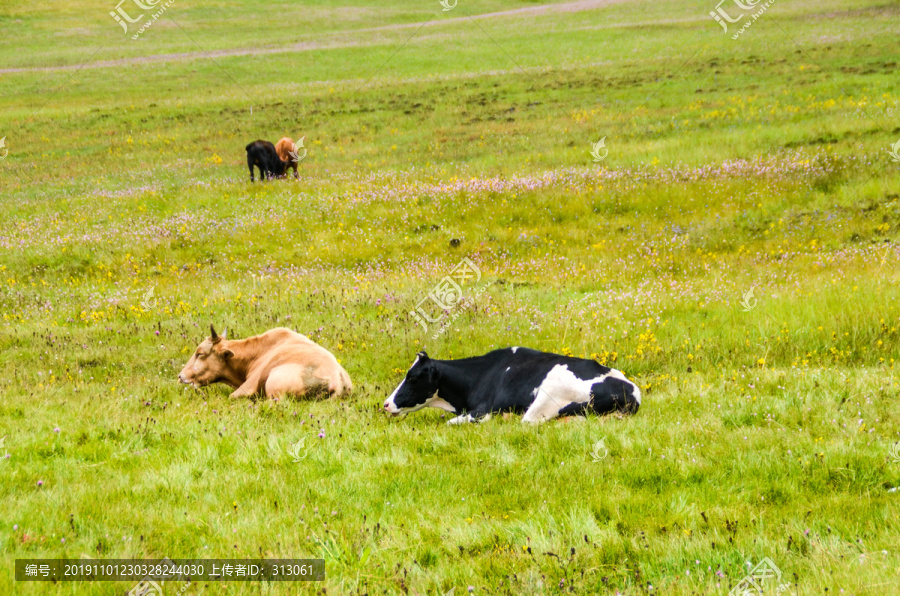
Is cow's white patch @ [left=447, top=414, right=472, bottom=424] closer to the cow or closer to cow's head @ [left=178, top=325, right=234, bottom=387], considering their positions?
cow's head @ [left=178, top=325, right=234, bottom=387]

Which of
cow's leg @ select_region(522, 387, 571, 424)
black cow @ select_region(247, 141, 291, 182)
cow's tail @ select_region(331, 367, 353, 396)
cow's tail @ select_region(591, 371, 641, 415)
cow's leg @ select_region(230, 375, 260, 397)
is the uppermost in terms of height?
black cow @ select_region(247, 141, 291, 182)

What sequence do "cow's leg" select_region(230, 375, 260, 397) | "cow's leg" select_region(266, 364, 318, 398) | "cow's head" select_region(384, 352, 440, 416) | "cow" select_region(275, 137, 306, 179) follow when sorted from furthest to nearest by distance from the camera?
"cow" select_region(275, 137, 306, 179) → "cow's leg" select_region(230, 375, 260, 397) → "cow's leg" select_region(266, 364, 318, 398) → "cow's head" select_region(384, 352, 440, 416)

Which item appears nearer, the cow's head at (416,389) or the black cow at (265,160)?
the cow's head at (416,389)

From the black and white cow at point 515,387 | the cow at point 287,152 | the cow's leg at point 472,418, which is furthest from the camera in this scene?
the cow at point 287,152

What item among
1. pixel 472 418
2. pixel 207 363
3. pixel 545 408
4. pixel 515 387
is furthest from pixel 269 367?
pixel 545 408

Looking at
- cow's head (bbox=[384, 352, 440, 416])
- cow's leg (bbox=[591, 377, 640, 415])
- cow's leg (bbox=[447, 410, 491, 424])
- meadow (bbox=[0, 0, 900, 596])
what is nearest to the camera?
meadow (bbox=[0, 0, 900, 596])

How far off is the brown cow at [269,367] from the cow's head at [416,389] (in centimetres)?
102

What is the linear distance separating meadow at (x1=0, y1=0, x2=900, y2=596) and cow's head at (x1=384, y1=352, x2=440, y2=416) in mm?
194

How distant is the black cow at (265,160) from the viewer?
82.0 ft

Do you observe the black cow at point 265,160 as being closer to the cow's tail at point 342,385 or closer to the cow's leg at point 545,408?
the cow's tail at point 342,385

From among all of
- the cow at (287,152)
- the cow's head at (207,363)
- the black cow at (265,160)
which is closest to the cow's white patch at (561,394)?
the cow's head at (207,363)

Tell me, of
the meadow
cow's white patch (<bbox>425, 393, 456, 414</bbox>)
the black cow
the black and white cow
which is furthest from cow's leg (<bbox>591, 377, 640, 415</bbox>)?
the black cow

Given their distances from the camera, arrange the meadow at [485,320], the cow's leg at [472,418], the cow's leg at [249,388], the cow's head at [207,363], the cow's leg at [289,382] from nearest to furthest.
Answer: the meadow at [485,320] < the cow's leg at [472,418] < the cow's leg at [289,382] < the cow's leg at [249,388] < the cow's head at [207,363]

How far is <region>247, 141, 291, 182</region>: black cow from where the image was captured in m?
25.0
